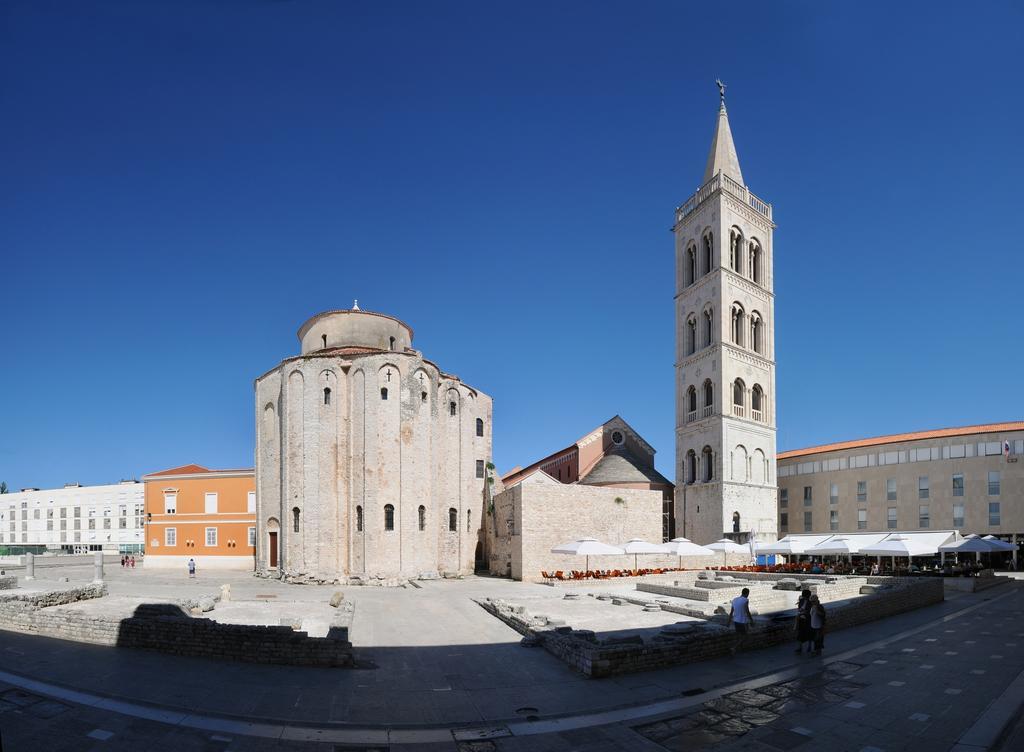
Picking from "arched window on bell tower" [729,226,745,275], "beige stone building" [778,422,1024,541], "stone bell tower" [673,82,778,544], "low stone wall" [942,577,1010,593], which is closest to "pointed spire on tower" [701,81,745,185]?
"stone bell tower" [673,82,778,544]

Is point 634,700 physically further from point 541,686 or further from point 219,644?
point 219,644

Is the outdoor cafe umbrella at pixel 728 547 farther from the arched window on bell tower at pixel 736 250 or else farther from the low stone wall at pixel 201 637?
the low stone wall at pixel 201 637

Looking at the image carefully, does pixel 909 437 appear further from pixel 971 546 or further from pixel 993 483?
pixel 971 546

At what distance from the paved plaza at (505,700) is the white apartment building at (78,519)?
3233 inches

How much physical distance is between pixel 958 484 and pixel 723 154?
34.8 meters

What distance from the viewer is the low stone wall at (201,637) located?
579 inches

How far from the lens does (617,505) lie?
1774 inches

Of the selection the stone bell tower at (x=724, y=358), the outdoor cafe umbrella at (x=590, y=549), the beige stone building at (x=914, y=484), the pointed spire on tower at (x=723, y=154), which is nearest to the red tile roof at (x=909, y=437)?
the beige stone building at (x=914, y=484)

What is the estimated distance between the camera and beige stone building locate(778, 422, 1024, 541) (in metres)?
52.7

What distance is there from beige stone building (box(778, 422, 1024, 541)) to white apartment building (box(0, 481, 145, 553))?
278 feet

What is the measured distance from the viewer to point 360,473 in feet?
134

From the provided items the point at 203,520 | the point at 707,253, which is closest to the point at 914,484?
the point at 707,253

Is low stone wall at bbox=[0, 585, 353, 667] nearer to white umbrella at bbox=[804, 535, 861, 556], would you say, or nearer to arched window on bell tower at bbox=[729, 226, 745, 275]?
white umbrella at bbox=[804, 535, 861, 556]

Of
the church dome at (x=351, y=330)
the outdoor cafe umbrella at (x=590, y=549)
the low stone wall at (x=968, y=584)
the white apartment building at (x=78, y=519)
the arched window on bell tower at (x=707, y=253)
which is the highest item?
the arched window on bell tower at (x=707, y=253)
